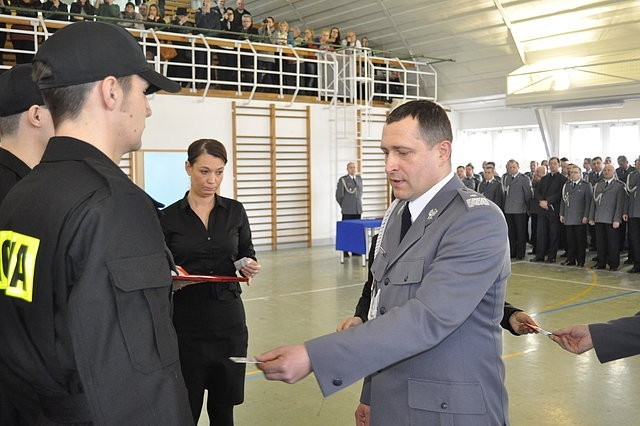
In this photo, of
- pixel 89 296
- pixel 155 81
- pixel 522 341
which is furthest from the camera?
pixel 522 341

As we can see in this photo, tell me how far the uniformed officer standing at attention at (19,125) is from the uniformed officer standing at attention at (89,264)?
71cm

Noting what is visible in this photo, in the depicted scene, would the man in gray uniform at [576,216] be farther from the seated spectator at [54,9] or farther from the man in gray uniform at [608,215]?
the seated spectator at [54,9]

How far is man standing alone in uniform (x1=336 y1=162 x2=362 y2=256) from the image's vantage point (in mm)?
13219

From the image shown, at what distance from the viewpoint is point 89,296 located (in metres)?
1.22

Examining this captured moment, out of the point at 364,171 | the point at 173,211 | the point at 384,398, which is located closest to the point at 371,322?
the point at 384,398

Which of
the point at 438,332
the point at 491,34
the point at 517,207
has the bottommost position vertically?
the point at 517,207

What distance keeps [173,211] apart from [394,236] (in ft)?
4.72

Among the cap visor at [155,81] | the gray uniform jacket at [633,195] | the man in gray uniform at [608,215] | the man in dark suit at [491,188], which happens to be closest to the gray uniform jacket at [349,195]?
the man in dark suit at [491,188]

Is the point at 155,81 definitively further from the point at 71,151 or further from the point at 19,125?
the point at 19,125

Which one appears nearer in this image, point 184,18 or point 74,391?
point 74,391

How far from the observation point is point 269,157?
13617mm

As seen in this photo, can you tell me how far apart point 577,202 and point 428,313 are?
10741 millimetres

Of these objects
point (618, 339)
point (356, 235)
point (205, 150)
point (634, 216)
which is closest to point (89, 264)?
point (618, 339)

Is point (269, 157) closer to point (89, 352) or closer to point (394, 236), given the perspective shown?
point (394, 236)
